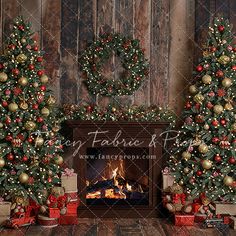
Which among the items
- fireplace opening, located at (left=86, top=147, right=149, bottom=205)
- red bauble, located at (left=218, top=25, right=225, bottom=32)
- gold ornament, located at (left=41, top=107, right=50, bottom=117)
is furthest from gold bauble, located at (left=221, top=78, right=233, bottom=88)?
gold ornament, located at (left=41, top=107, right=50, bottom=117)

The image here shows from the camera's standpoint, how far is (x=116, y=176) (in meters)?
6.90

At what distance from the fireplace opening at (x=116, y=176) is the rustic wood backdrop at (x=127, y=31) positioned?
66 cm

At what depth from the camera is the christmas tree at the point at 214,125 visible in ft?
20.7

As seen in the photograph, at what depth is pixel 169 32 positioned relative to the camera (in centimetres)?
702

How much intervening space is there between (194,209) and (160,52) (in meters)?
1.98

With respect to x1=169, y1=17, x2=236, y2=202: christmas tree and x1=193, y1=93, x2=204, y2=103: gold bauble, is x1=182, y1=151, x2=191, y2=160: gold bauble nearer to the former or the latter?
x1=169, y1=17, x2=236, y2=202: christmas tree

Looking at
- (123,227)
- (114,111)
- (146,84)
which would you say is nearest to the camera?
(123,227)

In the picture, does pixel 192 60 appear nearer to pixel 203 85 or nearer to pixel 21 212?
pixel 203 85

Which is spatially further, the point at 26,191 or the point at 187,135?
the point at 187,135

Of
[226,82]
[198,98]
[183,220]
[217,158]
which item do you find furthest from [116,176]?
[226,82]

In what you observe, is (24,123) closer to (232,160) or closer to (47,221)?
(47,221)

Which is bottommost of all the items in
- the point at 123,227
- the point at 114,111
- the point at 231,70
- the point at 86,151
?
the point at 123,227

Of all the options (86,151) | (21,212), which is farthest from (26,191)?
(86,151)

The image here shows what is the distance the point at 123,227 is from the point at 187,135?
134 cm
